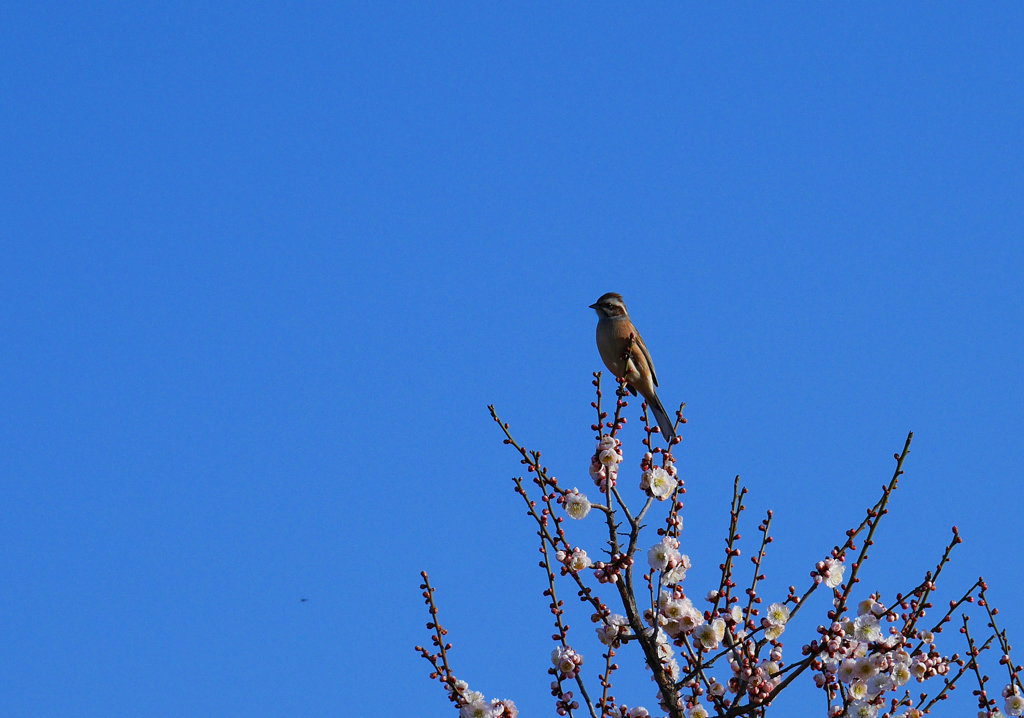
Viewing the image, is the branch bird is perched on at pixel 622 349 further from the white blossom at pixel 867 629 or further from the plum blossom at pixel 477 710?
the plum blossom at pixel 477 710

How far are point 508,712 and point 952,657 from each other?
7.83 feet

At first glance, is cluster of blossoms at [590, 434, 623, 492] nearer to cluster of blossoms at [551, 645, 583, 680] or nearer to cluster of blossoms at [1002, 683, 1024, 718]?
cluster of blossoms at [551, 645, 583, 680]

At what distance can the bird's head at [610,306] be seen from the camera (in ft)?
26.4

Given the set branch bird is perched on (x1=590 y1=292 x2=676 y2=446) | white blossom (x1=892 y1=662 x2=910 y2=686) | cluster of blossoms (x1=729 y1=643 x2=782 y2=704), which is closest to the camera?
cluster of blossoms (x1=729 y1=643 x2=782 y2=704)

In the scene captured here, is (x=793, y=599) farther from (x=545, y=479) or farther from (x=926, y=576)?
(x=545, y=479)

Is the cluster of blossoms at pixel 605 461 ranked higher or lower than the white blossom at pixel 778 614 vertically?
higher

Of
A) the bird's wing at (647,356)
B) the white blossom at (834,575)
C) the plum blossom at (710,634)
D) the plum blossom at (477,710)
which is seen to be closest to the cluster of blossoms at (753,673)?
the plum blossom at (710,634)

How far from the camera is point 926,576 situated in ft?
15.8

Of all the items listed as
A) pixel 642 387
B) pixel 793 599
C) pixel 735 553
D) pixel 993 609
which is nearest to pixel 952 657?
pixel 993 609

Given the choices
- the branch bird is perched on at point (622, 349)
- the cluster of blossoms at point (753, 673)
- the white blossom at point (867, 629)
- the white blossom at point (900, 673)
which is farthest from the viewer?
the branch bird is perched on at point (622, 349)

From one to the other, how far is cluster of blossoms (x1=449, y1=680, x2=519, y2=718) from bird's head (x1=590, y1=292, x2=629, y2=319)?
3.88 m

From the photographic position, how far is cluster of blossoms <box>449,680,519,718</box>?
4797 mm

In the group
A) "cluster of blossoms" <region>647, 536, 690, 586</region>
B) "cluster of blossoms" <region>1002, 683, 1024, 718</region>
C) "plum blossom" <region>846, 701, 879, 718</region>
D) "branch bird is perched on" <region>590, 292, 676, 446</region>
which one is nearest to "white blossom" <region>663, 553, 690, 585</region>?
"cluster of blossoms" <region>647, 536, 690, 586</region>

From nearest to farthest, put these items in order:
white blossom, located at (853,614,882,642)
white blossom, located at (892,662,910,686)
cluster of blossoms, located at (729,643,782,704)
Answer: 1. cluster of blossoms, located at (729,643,782,704)
2. white blossom, located at (853,614,882,642)
3. white blossom, located at (892,662,910,686)
